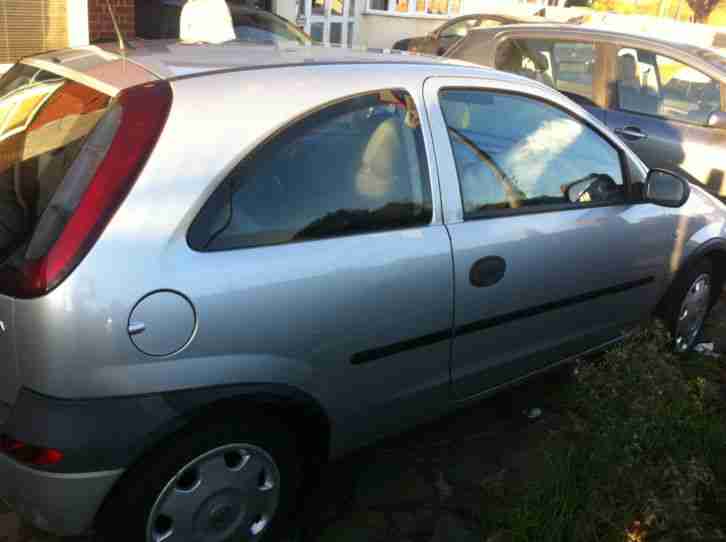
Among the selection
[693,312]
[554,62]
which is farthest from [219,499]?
[554,62]

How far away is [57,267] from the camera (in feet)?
6.46

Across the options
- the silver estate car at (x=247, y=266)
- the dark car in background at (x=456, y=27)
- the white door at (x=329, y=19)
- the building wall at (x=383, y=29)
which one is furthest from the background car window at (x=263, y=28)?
the building wall at (x=383, y=29)

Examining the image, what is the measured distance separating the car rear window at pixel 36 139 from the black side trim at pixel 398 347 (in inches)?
41.8

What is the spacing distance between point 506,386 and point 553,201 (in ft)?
2.65

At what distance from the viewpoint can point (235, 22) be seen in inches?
328

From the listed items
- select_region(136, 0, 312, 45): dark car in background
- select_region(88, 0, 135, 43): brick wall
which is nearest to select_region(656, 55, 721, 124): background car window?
select_region(136, 0, 312, 45): dark car in background

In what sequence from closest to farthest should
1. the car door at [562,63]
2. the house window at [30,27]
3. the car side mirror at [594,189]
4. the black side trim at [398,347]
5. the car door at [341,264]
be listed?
the car door at [341,264] < the black side trim at [398,347] < the car side mirror at [594,189] < the car door at [562,63] < the house window at [30,27]

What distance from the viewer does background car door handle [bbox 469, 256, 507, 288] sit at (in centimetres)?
283

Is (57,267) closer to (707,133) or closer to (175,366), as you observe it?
(175,366)

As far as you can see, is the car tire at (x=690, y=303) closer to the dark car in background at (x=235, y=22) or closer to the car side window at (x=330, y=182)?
the car side window at (x=330, y=182)

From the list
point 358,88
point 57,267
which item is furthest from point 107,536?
point 358,88

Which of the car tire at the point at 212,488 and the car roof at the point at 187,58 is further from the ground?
the car roof at the point at 187,58

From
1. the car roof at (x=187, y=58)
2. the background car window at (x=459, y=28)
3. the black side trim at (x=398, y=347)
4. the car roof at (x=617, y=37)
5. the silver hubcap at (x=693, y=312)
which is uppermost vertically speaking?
the car roof at (x=187, y=58)

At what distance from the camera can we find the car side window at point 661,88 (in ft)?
19.9
